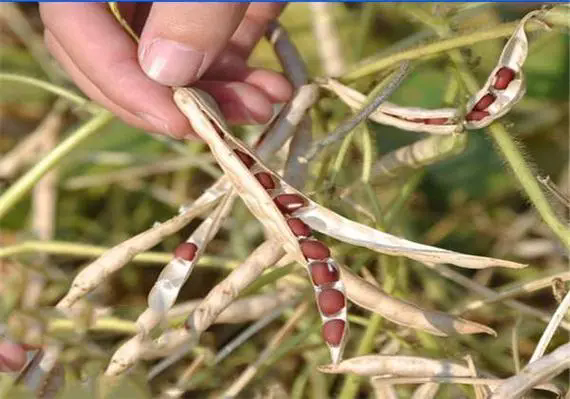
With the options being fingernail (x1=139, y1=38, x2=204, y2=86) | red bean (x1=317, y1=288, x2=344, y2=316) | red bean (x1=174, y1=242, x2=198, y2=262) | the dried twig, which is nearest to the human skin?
fingernail (x1=139, y1=38, x2=204, y2=86)

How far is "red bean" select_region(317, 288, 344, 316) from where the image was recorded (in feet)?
2.31

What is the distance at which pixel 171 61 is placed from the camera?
2.68 ft

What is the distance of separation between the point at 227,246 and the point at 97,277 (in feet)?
1.74

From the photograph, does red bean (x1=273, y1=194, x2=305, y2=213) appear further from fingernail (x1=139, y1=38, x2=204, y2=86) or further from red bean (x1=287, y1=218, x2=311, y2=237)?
fingernail (x1=139, y1=38, x2=204, y2=86)

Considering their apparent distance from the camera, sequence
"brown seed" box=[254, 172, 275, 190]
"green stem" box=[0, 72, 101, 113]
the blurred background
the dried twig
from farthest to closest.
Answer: the blurred background, "green stem" box=[0, 72, 101, 113], "brown seed" box=[254, 172, 275, 190], the dried twig

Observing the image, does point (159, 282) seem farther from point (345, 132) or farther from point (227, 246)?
point (227, 246)

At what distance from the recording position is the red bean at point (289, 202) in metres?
0.74

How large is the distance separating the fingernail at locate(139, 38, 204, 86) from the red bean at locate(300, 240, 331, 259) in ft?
0.59

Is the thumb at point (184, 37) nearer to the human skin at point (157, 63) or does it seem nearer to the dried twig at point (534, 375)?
the human skin at point (157, 63)

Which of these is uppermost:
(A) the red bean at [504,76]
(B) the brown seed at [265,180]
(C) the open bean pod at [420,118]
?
(A) the red bean at [504,76]

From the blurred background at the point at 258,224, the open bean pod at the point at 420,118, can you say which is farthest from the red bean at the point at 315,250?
the blurred background at the point at 258,224

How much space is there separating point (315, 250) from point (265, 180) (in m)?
0.07

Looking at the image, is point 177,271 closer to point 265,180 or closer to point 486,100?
point 265,180

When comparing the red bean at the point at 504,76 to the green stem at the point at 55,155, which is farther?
the green stem at the point at 55,155
